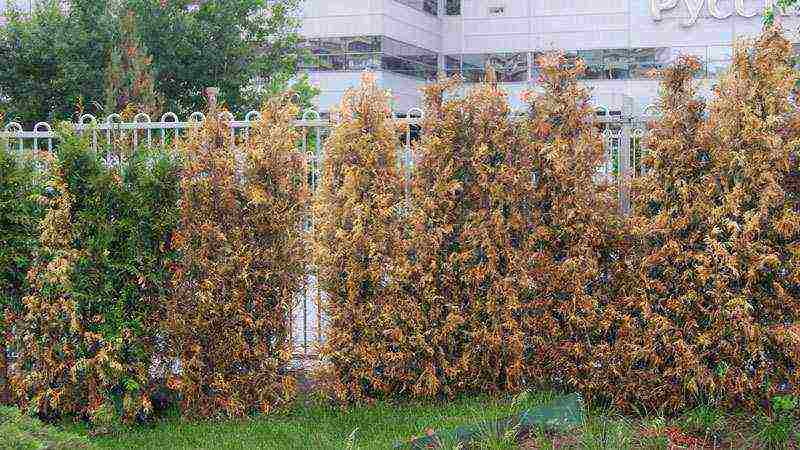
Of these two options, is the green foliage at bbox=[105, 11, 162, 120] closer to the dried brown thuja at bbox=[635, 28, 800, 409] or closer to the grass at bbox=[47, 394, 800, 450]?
the grass at bbox=[47, 394, 800, 450]

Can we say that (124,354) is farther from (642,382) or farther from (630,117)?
(630,117)

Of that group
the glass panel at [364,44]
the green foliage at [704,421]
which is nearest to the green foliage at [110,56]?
the green foliage at [704,421]

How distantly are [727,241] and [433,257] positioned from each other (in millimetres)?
2017

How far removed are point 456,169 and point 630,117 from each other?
59.7 inches

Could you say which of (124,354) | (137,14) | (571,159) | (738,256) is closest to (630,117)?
(571,159)

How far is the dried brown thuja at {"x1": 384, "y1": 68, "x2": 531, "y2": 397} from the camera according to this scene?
6523 mm

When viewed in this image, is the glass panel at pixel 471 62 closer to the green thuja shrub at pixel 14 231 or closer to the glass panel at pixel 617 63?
the glass panel at pixel 617 63

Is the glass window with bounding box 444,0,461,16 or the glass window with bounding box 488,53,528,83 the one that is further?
the glass window with bounding box 444,0,461,16

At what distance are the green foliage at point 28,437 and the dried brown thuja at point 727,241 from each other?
384 cm

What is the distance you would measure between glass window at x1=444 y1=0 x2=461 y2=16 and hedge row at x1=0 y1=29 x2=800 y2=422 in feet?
123

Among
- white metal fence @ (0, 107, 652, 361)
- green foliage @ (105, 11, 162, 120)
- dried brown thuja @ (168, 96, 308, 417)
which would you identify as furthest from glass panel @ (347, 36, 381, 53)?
dried brown thuja @ (168, 96, 308, 417)

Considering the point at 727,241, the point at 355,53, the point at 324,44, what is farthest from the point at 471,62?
the point at 727,241

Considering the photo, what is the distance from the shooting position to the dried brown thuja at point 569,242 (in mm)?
6465

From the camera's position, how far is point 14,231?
6.51m
